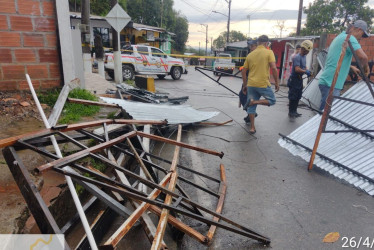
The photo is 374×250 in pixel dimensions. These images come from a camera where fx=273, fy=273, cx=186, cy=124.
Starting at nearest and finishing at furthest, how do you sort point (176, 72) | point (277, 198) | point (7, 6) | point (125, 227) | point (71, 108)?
1. point (125, 227)
2. point (277, 198)
3. point (7, 6)
4. point (71, 108)
5. point (176, 72)

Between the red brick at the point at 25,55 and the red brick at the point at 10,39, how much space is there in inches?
4.2

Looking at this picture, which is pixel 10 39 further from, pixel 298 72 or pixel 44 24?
pixel 298 72

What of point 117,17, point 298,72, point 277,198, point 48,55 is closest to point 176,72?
point 117,17

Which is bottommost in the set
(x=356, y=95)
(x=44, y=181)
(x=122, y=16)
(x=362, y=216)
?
(x=362, y=216)

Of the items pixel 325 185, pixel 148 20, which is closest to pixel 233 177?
pixel 325 185

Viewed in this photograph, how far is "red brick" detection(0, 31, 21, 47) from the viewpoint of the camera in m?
4.16

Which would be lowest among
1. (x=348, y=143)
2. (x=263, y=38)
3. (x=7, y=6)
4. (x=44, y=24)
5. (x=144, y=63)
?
(x=348, y=143)

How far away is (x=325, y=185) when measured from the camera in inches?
144

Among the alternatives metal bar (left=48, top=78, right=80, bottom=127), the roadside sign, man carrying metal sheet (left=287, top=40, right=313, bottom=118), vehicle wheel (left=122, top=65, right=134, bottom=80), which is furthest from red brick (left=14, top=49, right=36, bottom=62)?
vehicle wheel (left=122, top=65, right=134, bottom=80)

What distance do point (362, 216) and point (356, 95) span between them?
2.10 metres

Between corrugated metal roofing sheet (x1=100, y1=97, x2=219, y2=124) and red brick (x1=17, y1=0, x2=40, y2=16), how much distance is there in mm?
1724

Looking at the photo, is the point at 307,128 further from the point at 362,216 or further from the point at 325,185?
the point at 362,216

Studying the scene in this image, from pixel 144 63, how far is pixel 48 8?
1126 centimetres

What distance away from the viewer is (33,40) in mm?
4445
